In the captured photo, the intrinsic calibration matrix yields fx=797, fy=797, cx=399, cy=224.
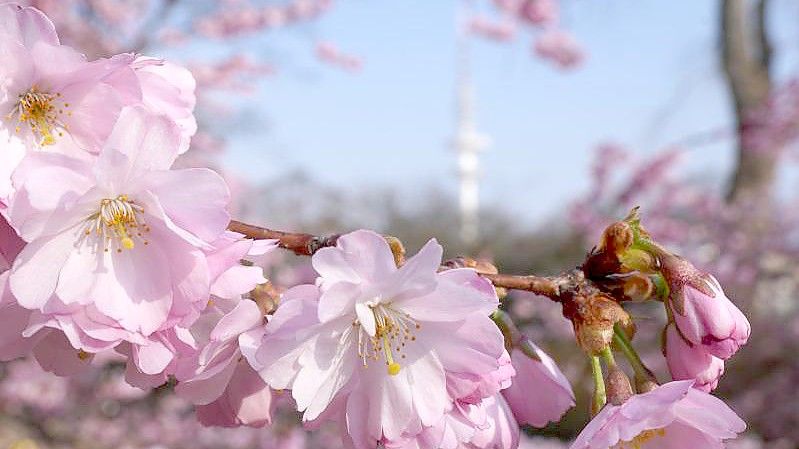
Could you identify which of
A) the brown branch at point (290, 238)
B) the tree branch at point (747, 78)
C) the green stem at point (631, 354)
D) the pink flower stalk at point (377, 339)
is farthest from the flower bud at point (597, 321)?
the tree branch at point (747, 78)

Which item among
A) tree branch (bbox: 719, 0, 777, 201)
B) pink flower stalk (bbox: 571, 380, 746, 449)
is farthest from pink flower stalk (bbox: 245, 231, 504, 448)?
tree branch (bbox: 719, 0, 777, 201)

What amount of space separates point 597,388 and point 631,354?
5cm

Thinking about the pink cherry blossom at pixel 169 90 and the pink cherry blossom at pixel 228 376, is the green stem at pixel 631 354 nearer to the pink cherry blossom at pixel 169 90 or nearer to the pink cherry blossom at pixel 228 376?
the pink cherry blossom at pixel 228 376

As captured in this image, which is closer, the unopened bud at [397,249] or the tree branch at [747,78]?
the unopened bud at [397,249]

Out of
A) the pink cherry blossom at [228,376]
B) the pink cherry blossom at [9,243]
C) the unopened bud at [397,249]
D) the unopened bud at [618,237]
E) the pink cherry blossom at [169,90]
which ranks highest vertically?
the pink cherry blossom at [169,90]

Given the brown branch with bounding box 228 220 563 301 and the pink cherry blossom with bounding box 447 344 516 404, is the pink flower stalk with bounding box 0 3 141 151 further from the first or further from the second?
the pink cherry blossom with bounding box 447 344 516 404

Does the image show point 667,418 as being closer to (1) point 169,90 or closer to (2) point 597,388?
(2) point 597,388

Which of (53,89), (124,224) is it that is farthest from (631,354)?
(53,89)

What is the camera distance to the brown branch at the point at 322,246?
0.81 m

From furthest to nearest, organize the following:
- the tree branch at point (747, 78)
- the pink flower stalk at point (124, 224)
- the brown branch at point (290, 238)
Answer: the tree branch at point (747, 78) → the brown branch at point (290, 238) → the pink flower stalk at point (124, 224)

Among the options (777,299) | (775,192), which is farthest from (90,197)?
(775,192)

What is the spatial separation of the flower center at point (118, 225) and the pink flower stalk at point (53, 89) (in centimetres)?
7

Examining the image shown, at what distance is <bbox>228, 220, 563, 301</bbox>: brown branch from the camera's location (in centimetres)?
81

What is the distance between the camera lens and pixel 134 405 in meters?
7.12
